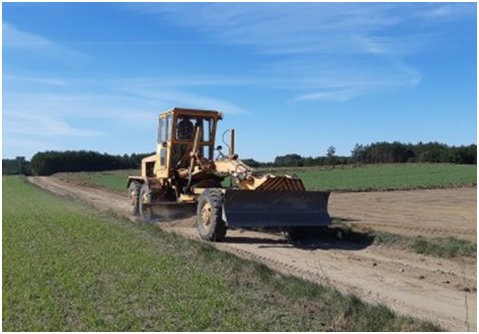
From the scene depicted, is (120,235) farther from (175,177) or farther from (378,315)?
(378,315)

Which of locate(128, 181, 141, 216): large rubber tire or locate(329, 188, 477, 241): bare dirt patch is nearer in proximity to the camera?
locate(329, 188, 477, 241): bare dirt patch

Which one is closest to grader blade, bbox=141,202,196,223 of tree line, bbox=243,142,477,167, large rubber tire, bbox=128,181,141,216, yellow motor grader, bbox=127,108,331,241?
yellow motor grader, bbox=127,108,331,241

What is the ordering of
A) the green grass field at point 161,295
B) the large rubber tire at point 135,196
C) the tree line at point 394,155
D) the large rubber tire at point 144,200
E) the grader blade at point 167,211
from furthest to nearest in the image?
the tree line at point 394,155 < the large rubber tire at point 135,196 < the large rubber tire at point 144,200 < the grader blade at point 167,211 < the green grass field at point 161,295

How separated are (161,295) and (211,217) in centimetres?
583

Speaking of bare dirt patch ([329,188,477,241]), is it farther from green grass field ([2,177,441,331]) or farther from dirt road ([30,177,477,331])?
green grass field ([2,177,441,331])

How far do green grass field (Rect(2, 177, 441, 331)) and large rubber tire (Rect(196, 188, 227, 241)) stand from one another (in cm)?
154

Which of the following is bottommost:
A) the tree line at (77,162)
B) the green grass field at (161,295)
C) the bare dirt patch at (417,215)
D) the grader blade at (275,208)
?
the green grass field at (161,295)

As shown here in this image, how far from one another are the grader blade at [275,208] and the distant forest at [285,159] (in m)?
64.6

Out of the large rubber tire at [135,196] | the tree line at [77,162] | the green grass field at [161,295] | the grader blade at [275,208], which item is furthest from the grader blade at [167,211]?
the tree line at [77,162]

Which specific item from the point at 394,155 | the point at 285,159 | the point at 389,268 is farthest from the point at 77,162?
the point at 389,268

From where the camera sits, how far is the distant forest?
82.0m

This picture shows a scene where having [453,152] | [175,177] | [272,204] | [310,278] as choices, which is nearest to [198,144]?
[175,177]

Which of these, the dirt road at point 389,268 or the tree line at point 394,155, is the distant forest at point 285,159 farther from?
the dirt road at point 389,268

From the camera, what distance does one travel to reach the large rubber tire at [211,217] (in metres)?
12.7
